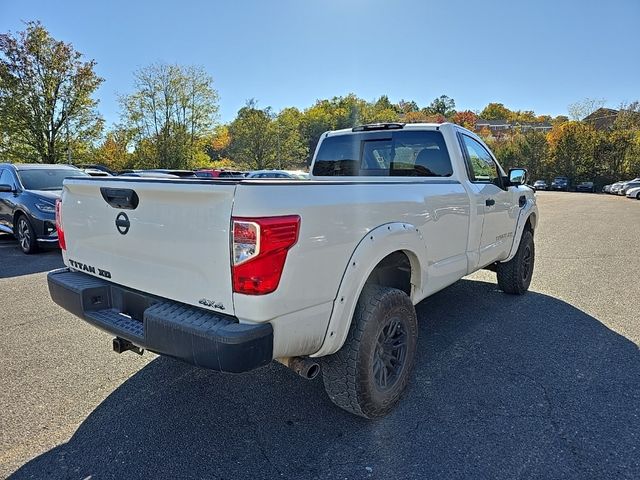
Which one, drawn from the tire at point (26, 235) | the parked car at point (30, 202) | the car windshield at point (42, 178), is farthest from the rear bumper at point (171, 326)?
the car windshield at point (42, 178)

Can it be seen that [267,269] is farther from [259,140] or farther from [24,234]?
[259,140]

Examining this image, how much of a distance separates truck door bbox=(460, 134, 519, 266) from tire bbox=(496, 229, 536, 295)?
383 mm

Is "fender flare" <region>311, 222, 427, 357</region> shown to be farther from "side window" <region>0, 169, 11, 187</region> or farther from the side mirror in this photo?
"side window" <region>0, 169, 11, 187</region>

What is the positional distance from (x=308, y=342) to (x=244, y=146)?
130ft

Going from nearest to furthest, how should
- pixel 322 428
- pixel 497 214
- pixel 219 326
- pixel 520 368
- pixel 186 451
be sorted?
pixel 219 326, pixel 186 451, pixel 322 428, pixel 520 368, pixel 497 214

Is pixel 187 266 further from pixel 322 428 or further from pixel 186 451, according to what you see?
pixel 322 428

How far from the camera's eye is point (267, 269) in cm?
194

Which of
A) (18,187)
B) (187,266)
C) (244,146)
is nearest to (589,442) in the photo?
(187,266)

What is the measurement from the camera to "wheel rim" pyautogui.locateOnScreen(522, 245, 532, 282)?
5264 millimetres

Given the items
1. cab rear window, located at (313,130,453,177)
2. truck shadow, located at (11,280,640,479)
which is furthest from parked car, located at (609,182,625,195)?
cab rear window, located at (313,130,453,177)

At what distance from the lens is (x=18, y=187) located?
8031mm

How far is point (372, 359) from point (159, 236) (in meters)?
1.40

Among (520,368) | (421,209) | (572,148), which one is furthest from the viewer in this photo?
(572,148)

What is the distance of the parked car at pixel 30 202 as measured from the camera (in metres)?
7.56
